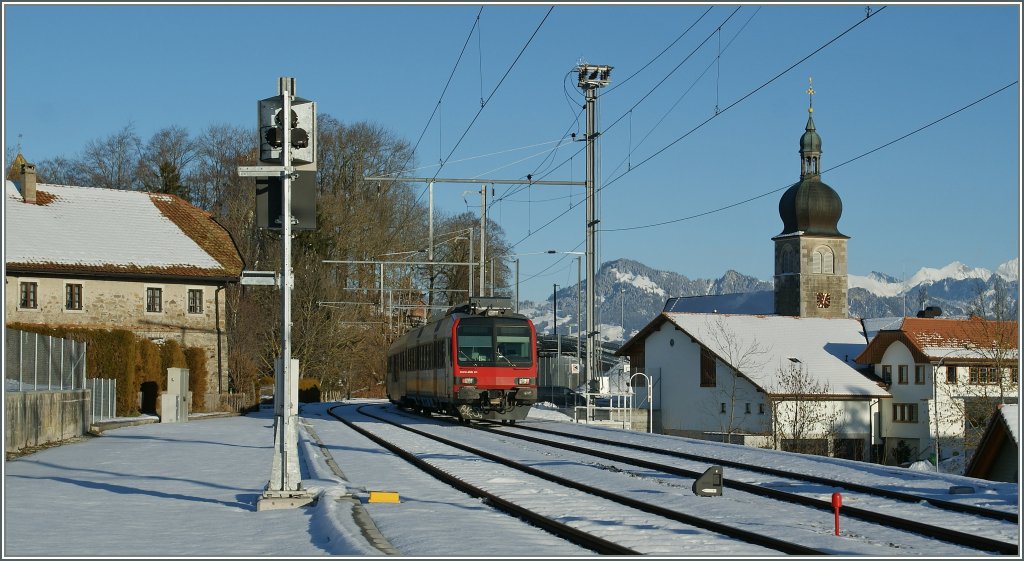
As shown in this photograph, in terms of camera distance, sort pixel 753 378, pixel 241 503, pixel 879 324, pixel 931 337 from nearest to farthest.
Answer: pixel 241 503 → pixel 753 378 → pixel 931 337 → pixel 879 324

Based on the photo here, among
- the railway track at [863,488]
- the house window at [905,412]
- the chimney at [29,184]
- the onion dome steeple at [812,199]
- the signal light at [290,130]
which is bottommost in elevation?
the house window at [905,412]

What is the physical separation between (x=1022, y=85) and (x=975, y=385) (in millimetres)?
62053

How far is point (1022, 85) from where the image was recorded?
11992mm

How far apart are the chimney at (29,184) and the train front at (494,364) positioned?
2334 centimetres

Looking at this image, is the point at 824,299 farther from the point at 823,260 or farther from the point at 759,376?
the point at 759,376

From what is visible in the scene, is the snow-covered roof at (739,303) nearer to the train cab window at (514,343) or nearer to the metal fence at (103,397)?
the train cab window at (514,343)

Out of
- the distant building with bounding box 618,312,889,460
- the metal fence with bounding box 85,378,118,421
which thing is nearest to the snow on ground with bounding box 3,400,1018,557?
the metal fence with bounding box 85,378,118,421

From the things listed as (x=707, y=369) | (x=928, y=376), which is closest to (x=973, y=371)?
(x=928, y=376)

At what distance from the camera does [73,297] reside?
4656 cm

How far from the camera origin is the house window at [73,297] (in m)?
46.4

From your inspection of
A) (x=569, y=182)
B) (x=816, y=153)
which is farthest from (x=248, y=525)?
A: (x=816, y=153)

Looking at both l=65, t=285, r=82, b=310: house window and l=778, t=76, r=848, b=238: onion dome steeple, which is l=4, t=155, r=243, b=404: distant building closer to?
l=65, t=285, r=82, b=310: house window

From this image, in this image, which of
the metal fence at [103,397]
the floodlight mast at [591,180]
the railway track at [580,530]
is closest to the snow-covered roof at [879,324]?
the floodlight mast at [591,180]

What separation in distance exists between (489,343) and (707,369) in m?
39.8
